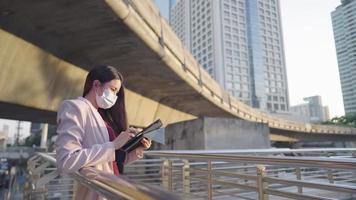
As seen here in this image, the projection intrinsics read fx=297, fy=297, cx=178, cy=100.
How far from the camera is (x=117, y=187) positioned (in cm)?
106

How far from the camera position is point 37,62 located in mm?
6164

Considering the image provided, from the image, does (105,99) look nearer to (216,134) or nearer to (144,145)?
(144,145)

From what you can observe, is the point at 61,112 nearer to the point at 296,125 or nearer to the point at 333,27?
the point at 296,125

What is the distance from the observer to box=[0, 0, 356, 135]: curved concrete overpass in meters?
5.18

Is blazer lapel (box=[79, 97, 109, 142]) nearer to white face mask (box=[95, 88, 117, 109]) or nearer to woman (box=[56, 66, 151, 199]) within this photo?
woman (box=[56, 66, 151, 199])

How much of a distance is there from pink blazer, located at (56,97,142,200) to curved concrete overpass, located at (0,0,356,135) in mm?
3746

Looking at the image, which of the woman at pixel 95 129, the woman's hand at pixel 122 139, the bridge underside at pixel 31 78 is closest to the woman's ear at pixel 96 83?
the woman at pixel 95 129

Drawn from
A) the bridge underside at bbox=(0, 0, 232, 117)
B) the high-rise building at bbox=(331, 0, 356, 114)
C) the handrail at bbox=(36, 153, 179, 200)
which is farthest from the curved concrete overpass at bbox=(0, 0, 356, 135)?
the high-rise building at bbox=(331, 0, 356, 114)

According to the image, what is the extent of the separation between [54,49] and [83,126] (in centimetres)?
551

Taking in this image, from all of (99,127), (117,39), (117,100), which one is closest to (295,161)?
(117,100)

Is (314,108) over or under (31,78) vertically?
over

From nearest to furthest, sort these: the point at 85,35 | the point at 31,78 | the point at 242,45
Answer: the point at 31,78 → the point at 85,35 → the point at 242,45

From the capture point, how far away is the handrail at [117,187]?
853mm

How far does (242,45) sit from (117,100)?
Result: 100364mm
